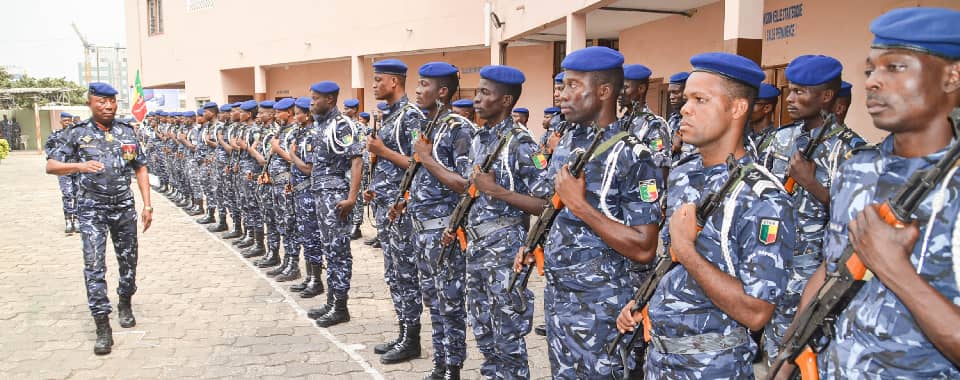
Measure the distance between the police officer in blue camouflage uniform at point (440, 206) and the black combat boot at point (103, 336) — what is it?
7.04ft

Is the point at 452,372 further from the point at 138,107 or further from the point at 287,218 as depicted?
the point at 138,107

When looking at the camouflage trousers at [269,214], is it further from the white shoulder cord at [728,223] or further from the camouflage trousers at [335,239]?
the white shoulder cord at [728,223]

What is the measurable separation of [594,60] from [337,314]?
3.67 meters

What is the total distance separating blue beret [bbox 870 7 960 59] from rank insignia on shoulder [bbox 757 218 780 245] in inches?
22.2

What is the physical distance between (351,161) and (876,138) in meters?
5.94

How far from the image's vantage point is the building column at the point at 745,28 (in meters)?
5.40

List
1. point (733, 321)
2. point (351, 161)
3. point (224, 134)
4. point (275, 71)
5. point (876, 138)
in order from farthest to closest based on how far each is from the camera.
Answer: point (275, 71), point (224, 134), point (876, 138), point (351, 161), point (733, 321)

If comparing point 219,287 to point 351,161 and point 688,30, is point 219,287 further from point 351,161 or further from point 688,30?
point 688,30

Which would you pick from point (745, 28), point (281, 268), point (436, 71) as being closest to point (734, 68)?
point (436, 71)

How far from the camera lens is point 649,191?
8.51 ft

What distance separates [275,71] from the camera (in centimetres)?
2539

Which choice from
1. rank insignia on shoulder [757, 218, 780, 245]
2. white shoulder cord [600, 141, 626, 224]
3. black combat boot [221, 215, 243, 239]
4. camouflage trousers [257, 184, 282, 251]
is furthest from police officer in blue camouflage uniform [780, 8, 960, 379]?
black combat boot [221, 215, 243, 239]

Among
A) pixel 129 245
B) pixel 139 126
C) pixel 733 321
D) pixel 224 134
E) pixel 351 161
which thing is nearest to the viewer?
pixel 733 321

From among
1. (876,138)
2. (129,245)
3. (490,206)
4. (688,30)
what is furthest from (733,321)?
(688,30)
